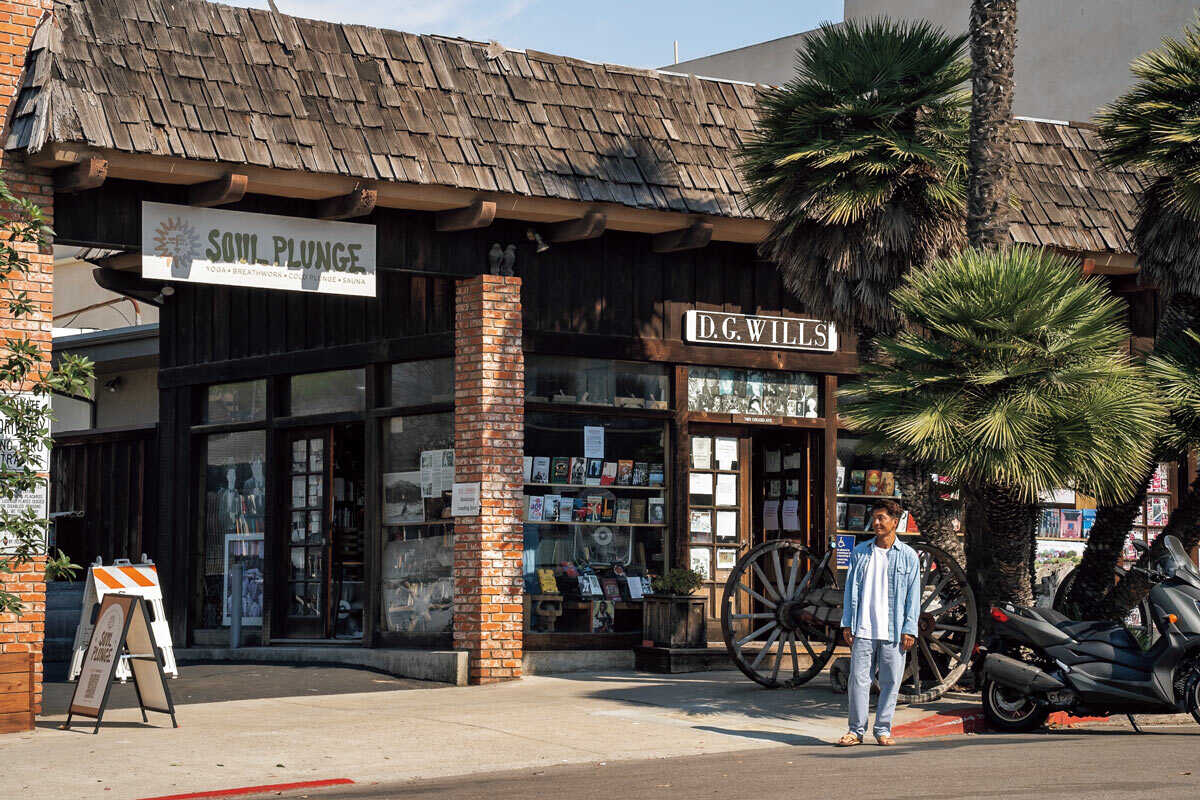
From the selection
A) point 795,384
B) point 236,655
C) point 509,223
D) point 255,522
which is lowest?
point 236,655

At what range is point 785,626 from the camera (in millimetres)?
14117

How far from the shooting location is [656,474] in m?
17.2

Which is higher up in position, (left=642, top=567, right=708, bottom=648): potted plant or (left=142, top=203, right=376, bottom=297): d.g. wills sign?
(left=142, top=203, right=376, bottom=297): d.g. wills sign

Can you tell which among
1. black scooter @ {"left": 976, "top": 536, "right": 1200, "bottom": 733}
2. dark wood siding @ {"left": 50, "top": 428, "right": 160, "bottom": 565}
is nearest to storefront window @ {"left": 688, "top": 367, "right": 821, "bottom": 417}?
black scooter @ {"left": 976, "top": 536, "right": 1200, "bottom": 733}

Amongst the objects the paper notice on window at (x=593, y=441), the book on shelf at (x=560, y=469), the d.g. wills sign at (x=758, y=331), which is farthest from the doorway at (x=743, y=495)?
the book on shelf at (x=560, y=469)

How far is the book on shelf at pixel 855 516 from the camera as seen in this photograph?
18.2m

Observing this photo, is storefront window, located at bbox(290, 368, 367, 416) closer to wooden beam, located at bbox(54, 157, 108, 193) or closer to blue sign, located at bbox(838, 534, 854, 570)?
wooden beam, located at bbox(54, 157, 108, 193)

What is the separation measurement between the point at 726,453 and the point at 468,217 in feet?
14.1

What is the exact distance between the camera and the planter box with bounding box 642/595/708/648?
1628 cm

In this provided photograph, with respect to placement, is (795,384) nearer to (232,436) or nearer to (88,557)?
(232,436)

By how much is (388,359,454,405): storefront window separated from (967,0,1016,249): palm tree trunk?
545 centimetres

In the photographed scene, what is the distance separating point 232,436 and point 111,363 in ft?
16.6

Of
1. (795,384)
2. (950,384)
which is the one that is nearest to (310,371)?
(795,384)

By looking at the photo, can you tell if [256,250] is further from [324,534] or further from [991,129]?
[991,129]
